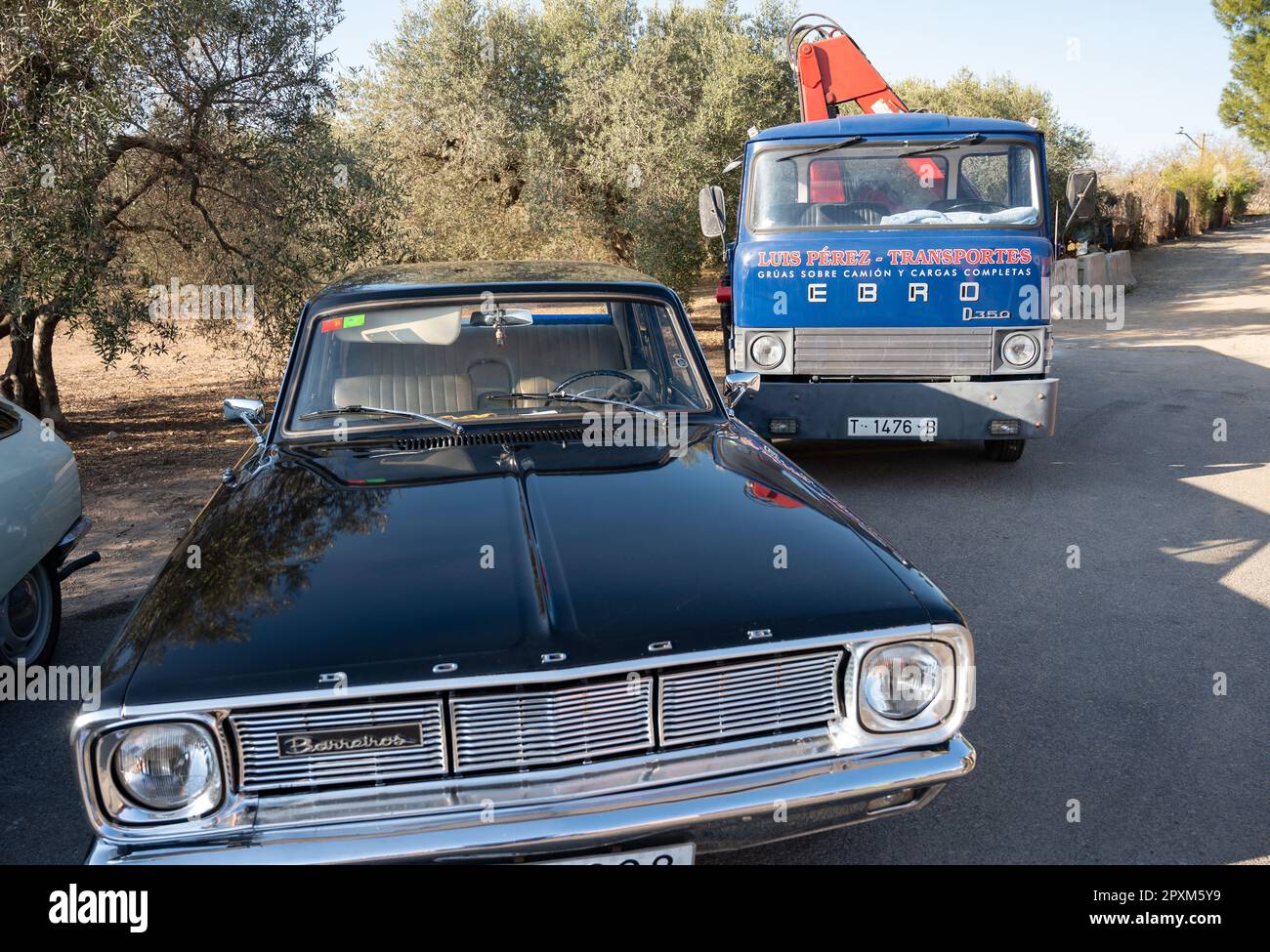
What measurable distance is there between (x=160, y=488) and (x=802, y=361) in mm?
4996

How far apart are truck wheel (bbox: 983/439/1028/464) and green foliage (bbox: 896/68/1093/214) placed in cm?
1727

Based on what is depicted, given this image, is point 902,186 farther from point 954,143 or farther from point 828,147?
point 828,147

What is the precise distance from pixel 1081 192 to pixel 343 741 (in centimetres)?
745

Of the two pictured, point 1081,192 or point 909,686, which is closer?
point 909,686

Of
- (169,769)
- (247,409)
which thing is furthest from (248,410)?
(169,769)

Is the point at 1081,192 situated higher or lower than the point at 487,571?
higher

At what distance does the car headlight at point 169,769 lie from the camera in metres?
2.16

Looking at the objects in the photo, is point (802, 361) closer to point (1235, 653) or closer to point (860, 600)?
point (1235, 653)

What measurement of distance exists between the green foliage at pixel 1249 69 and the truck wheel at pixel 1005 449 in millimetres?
35504

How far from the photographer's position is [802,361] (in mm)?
7258

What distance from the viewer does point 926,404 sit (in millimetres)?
7047

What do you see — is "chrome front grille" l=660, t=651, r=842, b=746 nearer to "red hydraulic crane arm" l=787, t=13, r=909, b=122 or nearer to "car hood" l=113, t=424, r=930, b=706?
"car hood" l=113, t=424, r=930, b=706

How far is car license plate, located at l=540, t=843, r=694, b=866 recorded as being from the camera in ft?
7.15

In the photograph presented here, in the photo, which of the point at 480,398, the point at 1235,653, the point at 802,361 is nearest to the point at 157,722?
the point at 480,398
